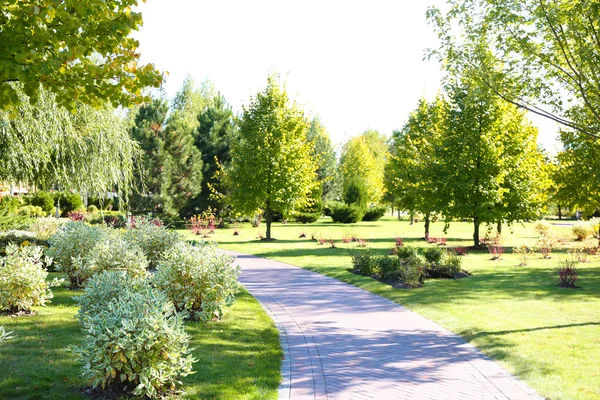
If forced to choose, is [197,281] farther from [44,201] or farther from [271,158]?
[44,201]

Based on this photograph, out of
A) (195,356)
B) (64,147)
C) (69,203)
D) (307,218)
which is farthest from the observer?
(307,218)

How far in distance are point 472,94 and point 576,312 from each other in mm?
5058

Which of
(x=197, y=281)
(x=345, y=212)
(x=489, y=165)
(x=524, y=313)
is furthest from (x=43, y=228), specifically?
(x=345, y=212)

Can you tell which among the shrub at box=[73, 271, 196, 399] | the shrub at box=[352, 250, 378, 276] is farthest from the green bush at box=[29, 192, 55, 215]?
the shrub at box=[73, 271, 196, 399]

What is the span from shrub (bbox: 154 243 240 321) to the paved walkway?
4.12 ft

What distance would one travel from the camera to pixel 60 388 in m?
5.62

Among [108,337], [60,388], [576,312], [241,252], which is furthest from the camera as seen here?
[241,252]

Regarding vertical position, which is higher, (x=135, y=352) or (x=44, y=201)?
(x=44, y=201)

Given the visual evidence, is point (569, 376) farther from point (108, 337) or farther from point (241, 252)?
point (241, 252)

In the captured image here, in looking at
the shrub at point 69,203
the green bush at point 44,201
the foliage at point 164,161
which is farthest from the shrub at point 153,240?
the shrub at point 69,203

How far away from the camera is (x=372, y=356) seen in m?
7.36

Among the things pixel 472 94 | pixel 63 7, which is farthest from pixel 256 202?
pixel 63 7

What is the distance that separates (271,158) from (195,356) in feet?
67.4

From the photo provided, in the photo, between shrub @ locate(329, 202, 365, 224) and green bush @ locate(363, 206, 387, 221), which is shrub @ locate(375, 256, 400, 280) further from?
green bush @ locate(363, 206, 387, 221)
